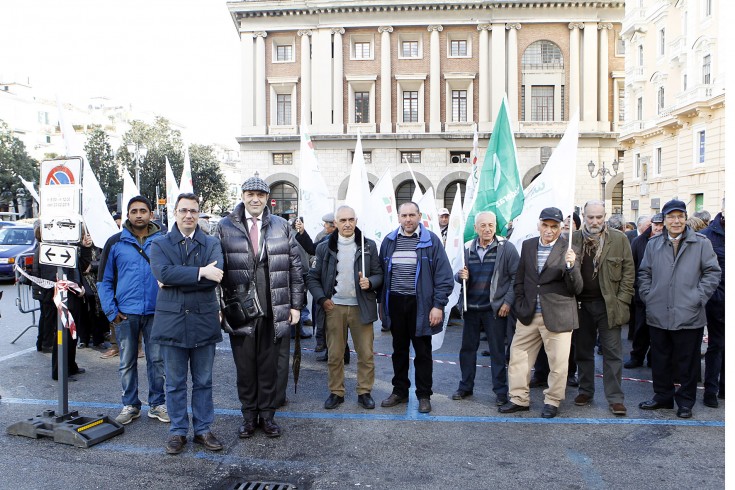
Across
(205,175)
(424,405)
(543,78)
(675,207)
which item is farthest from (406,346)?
(205,175)

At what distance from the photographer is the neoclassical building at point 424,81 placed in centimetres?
4053

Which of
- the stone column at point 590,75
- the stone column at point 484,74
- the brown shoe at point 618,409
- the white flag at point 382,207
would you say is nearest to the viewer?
the brown shoe at point 618,409

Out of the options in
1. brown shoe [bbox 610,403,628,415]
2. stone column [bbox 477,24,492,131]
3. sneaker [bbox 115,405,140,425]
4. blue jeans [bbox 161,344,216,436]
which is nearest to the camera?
blue jeans [bbox 161,344,216,436]

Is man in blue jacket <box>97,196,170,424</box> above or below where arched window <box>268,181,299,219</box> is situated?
below

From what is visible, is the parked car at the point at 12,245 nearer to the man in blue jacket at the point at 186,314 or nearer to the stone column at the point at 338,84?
the man in blue jacket at the point at 186,314

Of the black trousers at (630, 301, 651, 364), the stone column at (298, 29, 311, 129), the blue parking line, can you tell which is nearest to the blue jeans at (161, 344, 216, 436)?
the blue parking line

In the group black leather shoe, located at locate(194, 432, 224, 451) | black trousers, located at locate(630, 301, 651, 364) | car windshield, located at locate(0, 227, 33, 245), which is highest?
car windshield, located at locate(0, 227, 33, 245)

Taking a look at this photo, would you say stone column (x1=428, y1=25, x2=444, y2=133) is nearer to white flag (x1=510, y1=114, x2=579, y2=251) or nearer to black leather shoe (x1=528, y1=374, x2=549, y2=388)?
white flag (x1=510, y1=114, x2=579, y2=251)

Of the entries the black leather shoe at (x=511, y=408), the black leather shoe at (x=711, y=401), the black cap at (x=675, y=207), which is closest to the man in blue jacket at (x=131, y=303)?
the black leather shoe at (x=511, y=408)

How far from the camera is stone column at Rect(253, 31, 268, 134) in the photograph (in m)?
41.9

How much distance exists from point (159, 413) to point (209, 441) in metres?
0.94

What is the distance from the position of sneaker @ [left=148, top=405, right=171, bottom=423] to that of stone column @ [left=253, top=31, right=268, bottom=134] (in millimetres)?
38001

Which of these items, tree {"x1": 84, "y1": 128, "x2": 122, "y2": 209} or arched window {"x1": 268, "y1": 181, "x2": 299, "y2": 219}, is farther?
tree {"x1": 84, "y1": 128, "x2": 122, "y2": 209}

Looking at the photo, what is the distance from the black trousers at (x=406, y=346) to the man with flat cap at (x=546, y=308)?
81 cm
